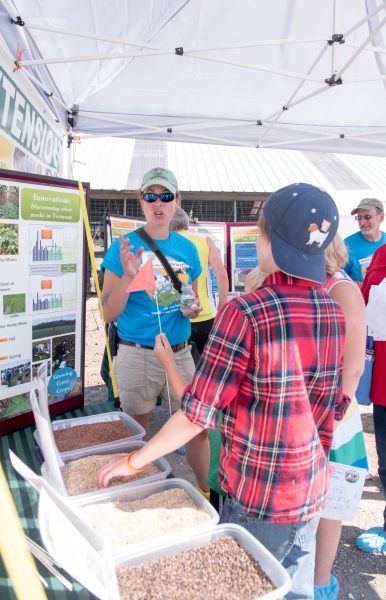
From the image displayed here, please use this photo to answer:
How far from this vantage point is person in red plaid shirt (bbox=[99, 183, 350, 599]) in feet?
3.18

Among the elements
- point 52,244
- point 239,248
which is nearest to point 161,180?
point 52,244

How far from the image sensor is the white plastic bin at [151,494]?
98cm

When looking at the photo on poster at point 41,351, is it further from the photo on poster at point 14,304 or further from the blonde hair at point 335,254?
the blonde hair at point 335,254

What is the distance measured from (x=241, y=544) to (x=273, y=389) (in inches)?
15.6

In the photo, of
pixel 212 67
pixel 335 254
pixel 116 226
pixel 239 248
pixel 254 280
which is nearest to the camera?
pixel 335 254

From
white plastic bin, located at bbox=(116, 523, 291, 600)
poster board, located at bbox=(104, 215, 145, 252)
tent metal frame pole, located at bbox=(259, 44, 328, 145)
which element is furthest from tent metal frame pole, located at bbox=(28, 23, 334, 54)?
white plastic bin, located at bbox=(116, 523, 291, 600)

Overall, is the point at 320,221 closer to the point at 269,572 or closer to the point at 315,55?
the point at 269,572

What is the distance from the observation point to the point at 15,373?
5.71 ft

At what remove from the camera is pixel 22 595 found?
47 centimetres

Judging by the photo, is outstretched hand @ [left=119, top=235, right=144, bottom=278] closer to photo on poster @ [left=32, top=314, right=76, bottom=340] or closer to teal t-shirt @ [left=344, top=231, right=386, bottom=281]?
photo on poster @ [left=32, top=314, right=76, bottom=340]

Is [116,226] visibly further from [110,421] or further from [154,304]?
[110,421]

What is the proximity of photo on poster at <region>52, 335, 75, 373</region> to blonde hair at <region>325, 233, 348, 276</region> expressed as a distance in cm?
118

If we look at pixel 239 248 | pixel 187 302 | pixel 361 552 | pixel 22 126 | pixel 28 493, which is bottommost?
pixel 361 552

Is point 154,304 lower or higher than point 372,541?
Result: higher
